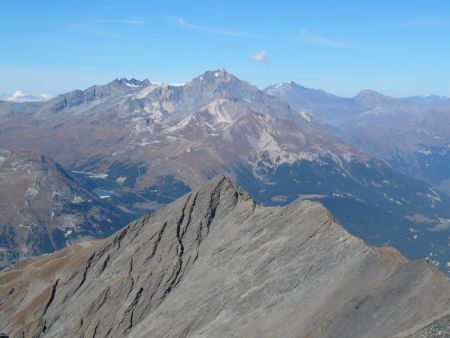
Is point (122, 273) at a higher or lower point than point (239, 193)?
lower

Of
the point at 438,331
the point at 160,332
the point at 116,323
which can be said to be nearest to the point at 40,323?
the point at 116,323

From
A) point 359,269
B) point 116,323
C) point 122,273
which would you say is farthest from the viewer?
point 122,273

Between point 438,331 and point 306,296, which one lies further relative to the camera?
point 306,296

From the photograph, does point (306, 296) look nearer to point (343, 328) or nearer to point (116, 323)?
point (343, 328)

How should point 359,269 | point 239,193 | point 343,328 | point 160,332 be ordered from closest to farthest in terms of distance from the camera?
point 343,328, point 359,269, point 160,332, point 239,193

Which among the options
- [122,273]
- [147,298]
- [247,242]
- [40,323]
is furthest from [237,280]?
[40,323]

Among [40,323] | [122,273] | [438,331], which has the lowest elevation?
[40,323]
